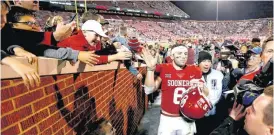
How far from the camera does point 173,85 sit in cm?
357

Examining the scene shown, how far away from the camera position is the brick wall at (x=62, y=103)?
1485mm

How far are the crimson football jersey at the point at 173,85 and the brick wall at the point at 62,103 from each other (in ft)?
2.49

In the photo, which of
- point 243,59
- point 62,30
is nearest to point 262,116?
point 62,30

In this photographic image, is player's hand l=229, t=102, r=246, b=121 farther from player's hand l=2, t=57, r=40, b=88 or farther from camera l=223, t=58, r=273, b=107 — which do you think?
player's hand l=2, t=57, r=40, b=88

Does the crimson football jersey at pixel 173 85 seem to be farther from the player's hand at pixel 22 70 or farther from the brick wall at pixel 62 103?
the player's hand at pixel 22 70

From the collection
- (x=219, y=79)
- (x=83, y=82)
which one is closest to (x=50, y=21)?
(x=83, y=82)

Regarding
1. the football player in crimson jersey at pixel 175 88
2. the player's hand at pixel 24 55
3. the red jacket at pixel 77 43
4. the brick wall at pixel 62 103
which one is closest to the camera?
the brick wall at pixel 62 103

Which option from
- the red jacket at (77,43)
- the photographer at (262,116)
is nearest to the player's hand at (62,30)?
the red jacket at (77,43)

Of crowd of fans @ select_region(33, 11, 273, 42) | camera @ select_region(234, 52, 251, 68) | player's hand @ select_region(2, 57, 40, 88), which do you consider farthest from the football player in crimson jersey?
crowd of fans @ select_region(33, 11, 273, 42)

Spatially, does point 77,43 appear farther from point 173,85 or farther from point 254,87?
point 254,87

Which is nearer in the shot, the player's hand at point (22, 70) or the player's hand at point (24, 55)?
the player's hand at point (22, 70)

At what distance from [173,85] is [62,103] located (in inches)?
73.1

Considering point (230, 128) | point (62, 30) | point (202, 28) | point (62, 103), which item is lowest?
point (230, 128)

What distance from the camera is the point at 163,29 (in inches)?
1820
